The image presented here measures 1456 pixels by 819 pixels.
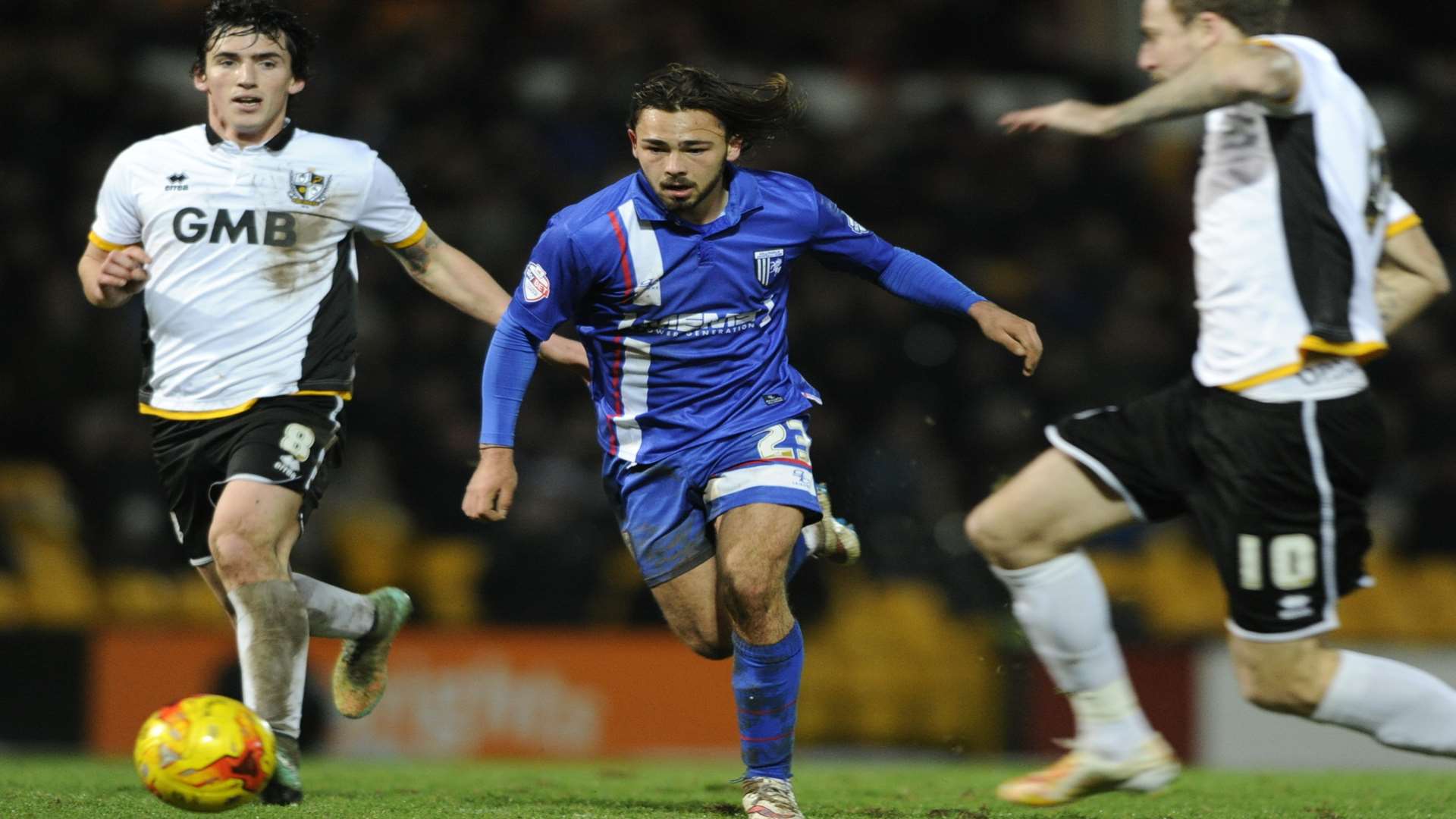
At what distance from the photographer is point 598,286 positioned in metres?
5.28

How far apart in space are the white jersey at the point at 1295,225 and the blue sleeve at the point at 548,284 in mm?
1814

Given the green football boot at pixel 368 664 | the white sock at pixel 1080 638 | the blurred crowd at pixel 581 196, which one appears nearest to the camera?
the white sock at pixel 1080 638

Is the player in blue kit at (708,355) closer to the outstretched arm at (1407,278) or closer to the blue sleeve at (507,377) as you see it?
the blue sleeve at (507,377)

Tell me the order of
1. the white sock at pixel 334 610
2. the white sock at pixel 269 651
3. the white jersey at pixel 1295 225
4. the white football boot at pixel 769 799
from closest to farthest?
the white jersey at pixel 1295 225
the white football boot at pixel 769 799
the white sock at pixel 269 651
the white sock at pixel 334 610

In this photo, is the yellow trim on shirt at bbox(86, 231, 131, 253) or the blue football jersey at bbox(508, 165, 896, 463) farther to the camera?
the yellow trim on shirt at bbox(86, 231, 131, 253)

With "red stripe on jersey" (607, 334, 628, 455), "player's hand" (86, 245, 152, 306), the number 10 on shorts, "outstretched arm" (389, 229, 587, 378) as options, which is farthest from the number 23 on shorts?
"player's hand" (86, 245, 152, 306)

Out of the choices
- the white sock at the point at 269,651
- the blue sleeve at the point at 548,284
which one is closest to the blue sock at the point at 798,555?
the blue sleeve at the point at 548,284

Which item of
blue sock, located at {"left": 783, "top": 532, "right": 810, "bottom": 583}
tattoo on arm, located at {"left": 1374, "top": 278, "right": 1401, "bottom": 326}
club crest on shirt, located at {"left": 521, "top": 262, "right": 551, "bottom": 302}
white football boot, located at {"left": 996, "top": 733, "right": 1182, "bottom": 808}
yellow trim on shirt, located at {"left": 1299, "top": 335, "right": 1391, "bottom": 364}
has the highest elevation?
club crest on shirt, located at {"left": 521, "top": 262, "right": 551, "bottom": 302}

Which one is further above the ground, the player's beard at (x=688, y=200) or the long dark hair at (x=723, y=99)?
the long dark hair at (x=723, y=99)

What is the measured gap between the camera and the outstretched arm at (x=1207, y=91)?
13.8 feet

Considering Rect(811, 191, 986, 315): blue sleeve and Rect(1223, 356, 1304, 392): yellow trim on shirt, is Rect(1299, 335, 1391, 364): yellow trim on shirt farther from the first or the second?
Rect(811, 191, 986, 315): blue sleeve

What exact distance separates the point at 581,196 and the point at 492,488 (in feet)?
27.7

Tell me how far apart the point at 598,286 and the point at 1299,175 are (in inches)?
80.1

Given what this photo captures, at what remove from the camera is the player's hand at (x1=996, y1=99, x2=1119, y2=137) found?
4.23 m
